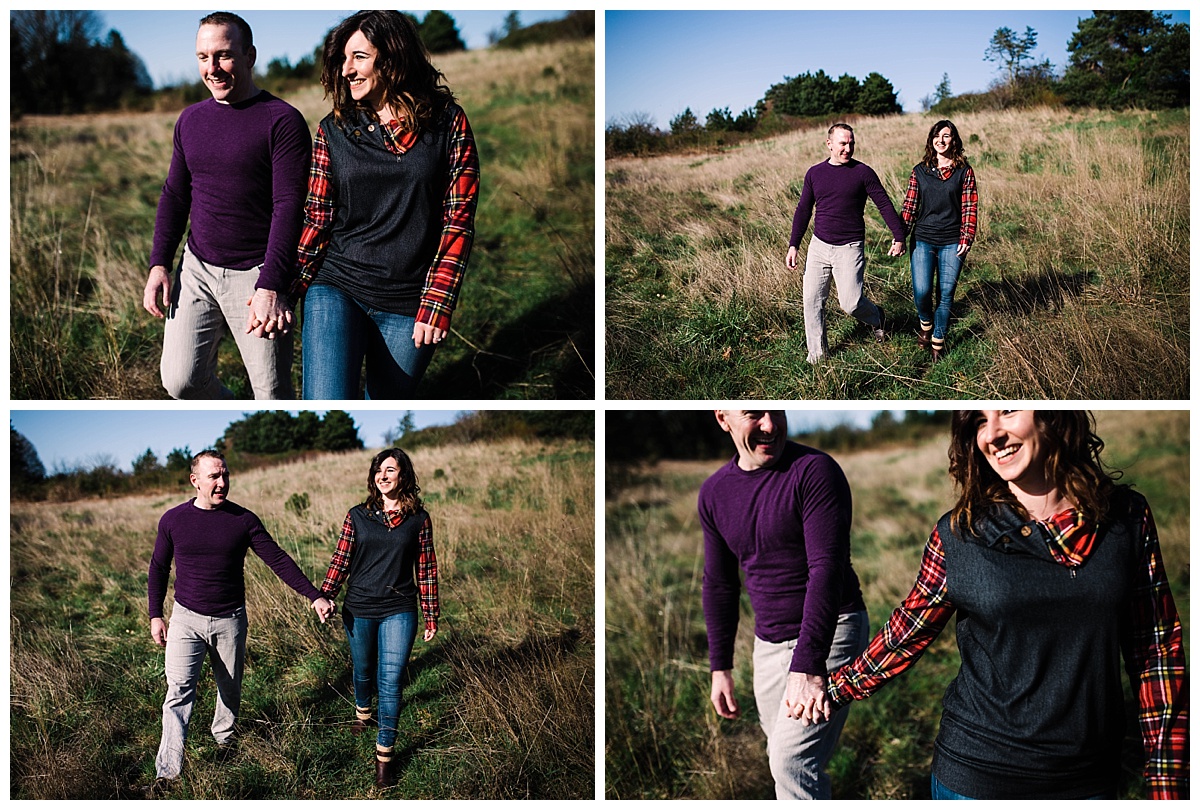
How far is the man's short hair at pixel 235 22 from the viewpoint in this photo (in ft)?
11.5

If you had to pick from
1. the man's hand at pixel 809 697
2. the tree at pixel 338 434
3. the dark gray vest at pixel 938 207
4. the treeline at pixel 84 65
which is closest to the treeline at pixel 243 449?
the tree at pixel 338 434

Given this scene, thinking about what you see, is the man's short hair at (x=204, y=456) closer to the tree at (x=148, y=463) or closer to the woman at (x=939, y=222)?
the tree at (x=148, y=463)

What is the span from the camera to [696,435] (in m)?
10.2

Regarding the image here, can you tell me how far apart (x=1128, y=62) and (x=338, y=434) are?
4.04 meters

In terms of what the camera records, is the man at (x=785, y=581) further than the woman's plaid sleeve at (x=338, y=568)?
No

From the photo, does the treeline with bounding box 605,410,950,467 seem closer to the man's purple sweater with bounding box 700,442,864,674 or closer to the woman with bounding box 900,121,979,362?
the woman with bounding box 900,121,979,362

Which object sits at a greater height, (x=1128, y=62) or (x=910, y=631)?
(x=1128, y=62)

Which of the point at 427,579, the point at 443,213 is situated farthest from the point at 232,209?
the point at 427,579

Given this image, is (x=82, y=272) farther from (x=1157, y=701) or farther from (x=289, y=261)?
(x=1157, y=701)

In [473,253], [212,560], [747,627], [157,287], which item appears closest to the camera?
[157,287]

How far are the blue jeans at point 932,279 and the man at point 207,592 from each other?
2970 mm

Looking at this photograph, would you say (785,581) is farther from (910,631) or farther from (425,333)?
(425,333)

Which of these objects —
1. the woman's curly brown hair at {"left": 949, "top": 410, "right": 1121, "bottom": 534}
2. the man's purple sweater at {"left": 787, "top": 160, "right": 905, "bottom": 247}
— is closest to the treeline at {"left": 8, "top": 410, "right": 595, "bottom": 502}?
the man's purple sweater at {"left": 787, "top": 160, "right": 905, "bottom": 247}

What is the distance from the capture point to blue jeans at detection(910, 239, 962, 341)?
4.16 metres
